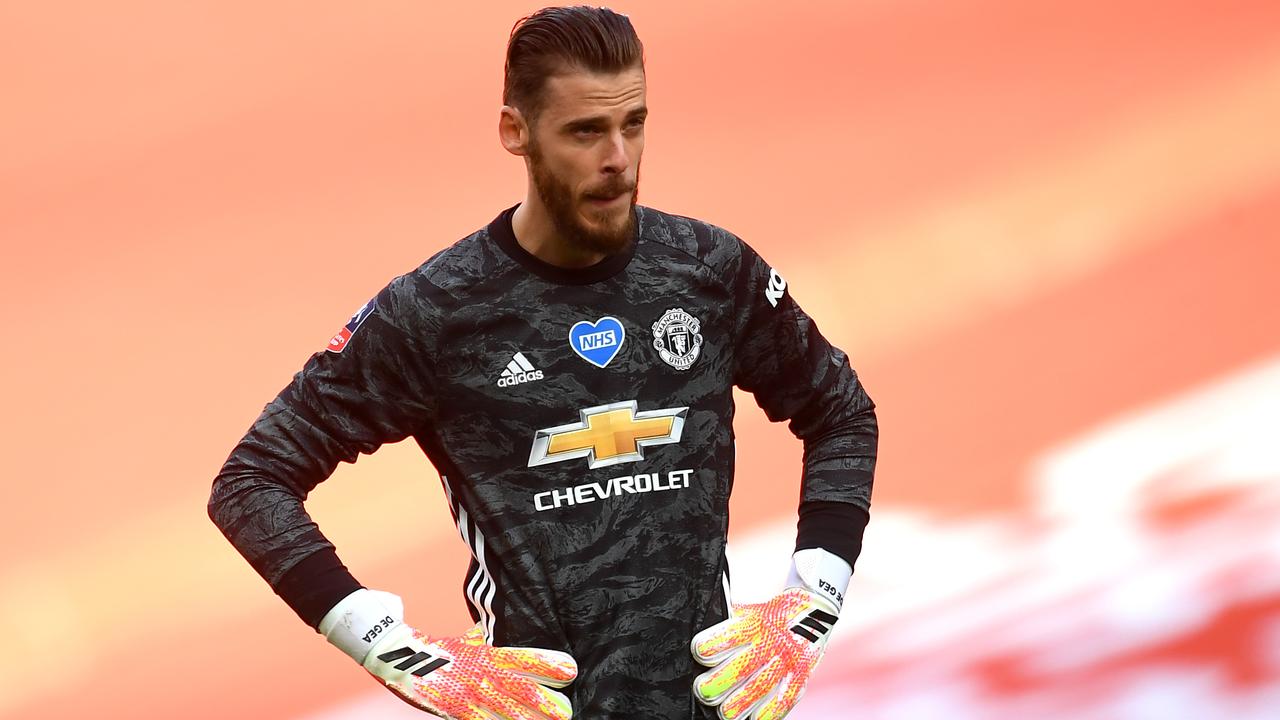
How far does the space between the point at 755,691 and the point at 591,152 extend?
616 millimetres

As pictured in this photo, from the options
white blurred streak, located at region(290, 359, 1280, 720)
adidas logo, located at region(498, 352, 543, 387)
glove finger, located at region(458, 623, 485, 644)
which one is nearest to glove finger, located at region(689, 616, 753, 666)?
glove finger, located at region(458, 623, 485, 644)

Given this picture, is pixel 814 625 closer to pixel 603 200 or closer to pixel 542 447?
pixel 542 447

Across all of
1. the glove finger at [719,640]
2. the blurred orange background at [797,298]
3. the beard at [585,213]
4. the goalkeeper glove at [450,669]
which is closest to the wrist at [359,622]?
the goalkeeper glove at [450,669]

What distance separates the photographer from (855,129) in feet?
11.5

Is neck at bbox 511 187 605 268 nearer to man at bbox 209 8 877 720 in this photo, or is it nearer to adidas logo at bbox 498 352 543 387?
man at bbox 209 8 877 720

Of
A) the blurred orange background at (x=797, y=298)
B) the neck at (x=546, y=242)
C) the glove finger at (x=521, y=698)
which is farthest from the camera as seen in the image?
the blurred orange background at (x=797, y=298)

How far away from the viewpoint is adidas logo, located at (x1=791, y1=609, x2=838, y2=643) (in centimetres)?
197

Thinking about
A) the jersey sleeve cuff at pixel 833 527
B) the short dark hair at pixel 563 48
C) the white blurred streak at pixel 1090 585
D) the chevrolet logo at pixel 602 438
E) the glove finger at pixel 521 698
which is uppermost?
the white blurred streak at pixel 1090 585

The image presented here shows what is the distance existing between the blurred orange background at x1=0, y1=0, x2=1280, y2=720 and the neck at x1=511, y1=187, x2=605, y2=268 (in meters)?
1.43

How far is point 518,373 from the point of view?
1.87 metres

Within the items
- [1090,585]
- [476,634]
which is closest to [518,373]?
[476,634]

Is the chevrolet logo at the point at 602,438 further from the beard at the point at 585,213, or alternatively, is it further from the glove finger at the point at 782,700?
the glove finger at the point at 782,700

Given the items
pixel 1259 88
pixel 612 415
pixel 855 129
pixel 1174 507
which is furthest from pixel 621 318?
pixel 1259 88

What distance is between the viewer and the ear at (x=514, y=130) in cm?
191
